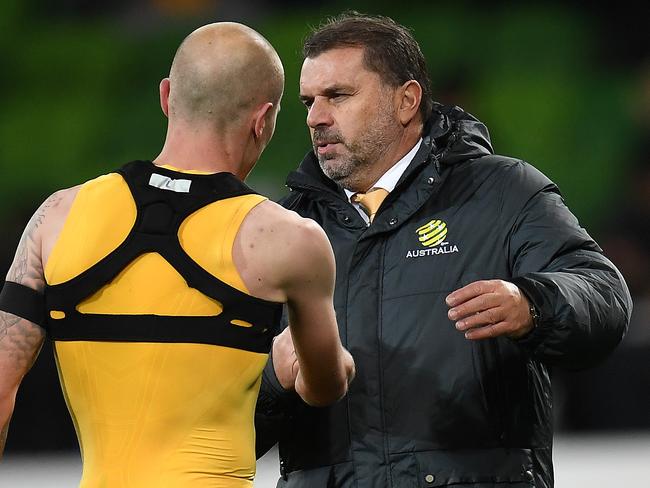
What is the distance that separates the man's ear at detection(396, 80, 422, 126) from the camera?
10.2 feet

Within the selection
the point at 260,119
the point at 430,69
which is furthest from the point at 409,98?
the point at 430,69

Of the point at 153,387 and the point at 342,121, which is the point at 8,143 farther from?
the point at 153,387

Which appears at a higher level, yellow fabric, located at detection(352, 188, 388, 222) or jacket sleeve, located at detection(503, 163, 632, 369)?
yellow fabric, located at detection(352, 188, 388, 222)

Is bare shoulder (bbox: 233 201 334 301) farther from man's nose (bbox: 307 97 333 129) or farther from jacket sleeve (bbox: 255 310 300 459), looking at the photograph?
man's nose (bbox: 307 97 333 129)

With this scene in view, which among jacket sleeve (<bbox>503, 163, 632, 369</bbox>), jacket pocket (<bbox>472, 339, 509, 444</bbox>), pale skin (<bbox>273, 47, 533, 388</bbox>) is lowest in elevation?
jacket pocket (<bbox>472, 339, 509, 444</bbox>)

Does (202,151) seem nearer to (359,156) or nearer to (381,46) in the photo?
(359,156)

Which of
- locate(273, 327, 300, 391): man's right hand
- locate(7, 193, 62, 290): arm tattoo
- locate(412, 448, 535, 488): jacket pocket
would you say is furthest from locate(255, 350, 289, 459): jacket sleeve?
locate(7, 193, 62, 290): arm tattoo

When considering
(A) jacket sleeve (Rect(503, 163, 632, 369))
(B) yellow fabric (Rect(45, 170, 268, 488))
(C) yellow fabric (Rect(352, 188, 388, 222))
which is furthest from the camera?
(C) yellow fabric (Rect(352, 188, 388, 222))

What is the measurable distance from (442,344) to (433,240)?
0.25 metres

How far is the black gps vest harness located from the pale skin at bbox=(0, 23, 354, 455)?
1.6 inches

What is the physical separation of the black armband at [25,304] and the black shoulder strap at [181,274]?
0.10 feet

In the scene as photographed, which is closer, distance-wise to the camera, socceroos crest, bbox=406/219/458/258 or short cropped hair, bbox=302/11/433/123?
socceroos crest, bbox=406/219/458/258

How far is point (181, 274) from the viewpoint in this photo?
2.04 m

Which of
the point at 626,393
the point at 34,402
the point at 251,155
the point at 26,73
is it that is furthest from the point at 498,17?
the point at 251,155
